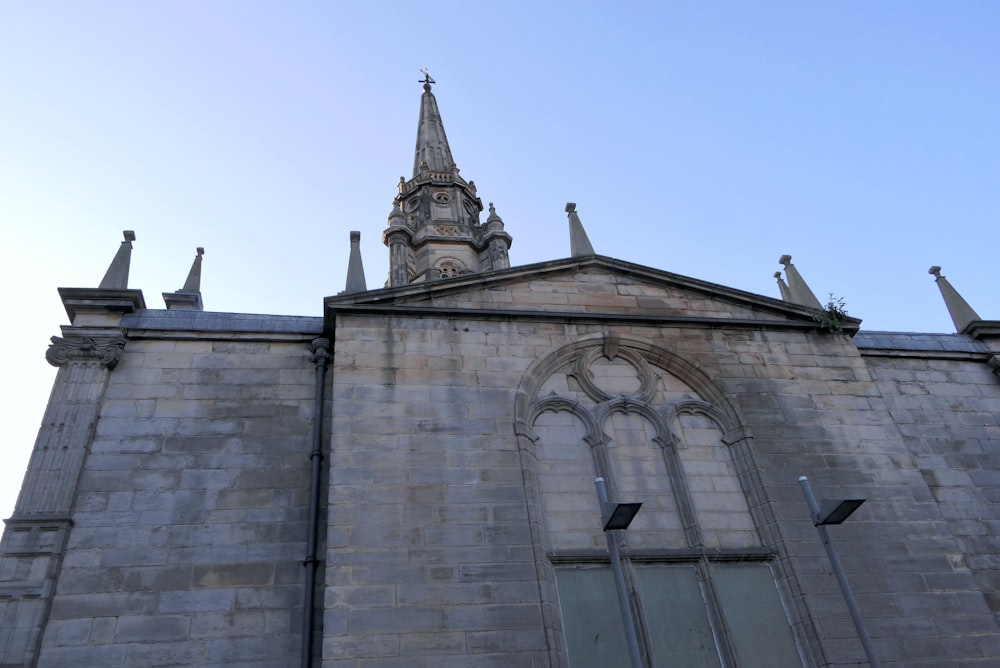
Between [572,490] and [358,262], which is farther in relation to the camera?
[358,262]

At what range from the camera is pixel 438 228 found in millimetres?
30109

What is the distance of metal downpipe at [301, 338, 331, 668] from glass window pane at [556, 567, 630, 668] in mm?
3274

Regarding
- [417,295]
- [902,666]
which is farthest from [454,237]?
[902,666]

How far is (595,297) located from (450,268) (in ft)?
47.9

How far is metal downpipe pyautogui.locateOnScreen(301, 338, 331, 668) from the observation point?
1000 cm

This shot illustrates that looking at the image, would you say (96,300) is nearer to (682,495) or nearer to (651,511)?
(651,511)

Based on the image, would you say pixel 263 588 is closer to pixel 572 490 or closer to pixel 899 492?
pixel 572 490

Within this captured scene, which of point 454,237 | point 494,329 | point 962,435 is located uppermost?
point 454,237

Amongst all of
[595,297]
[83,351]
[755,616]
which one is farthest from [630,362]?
[83,351]

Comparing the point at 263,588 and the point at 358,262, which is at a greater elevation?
the point at 358,262

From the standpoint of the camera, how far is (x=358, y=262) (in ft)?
49.6

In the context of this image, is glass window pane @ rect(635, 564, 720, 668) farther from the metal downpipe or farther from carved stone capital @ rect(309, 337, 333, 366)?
carved stone capital @ rect(309, 337, 333, 366)

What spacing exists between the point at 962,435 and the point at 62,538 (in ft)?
47.1

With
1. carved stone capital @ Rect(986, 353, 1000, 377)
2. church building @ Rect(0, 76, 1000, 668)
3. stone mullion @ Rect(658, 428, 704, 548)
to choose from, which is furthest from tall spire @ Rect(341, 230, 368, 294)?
carved stone capital @ Rect(986, 353, 1000, 377)
